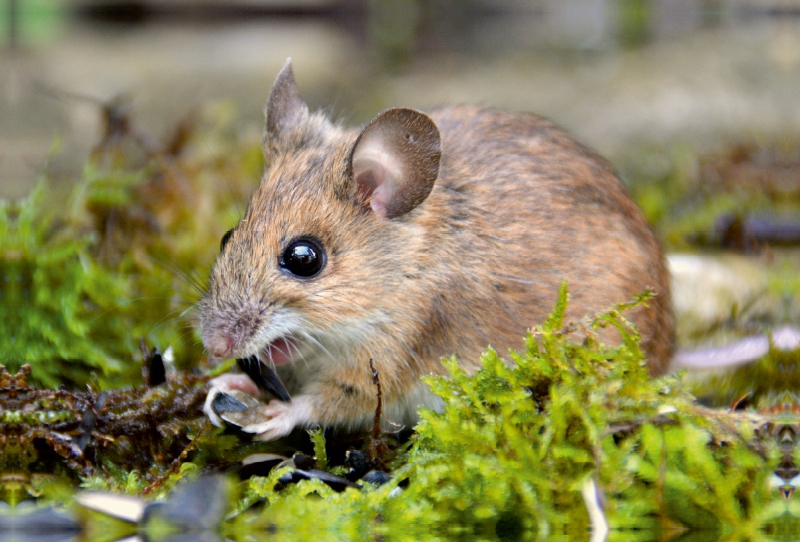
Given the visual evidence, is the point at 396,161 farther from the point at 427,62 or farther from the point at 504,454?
the point at 427,62

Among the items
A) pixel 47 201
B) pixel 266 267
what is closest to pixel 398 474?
pixel 266 267

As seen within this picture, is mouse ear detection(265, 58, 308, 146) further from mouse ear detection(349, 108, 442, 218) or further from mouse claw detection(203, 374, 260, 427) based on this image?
mouse claw detection(203, 374, 260, 427)

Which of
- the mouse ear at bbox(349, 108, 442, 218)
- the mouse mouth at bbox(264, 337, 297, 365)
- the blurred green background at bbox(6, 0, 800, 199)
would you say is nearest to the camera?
the mouse ear at bbox(349, 108, 442, 218)

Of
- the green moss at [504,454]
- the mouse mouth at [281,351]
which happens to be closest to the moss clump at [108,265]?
the green moss at [504,454]

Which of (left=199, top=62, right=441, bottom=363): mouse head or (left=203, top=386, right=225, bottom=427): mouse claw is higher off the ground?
(left=199, top=62, right=441, bottom=363): mouse head

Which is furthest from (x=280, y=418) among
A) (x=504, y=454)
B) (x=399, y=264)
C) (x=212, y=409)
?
(x=504, y=454)

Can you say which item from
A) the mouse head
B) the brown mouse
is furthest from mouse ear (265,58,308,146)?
the mouse head

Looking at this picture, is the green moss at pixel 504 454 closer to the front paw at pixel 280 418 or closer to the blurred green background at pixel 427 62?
the front paw at pixel 280 418
